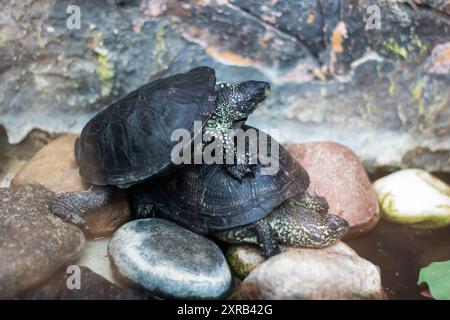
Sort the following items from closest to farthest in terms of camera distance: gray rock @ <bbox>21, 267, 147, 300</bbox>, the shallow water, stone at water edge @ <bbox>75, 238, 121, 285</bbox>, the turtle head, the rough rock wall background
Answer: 1. gray rock @ <bbox>21, 267, 147, 300</bbox>
2. stone at water edge @ <bbox>75, 238, 121, 285</bbox>
3. the shallow water
4. the turtle head
5. the rough rock wall background

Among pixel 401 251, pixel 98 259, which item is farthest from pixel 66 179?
pixel 401 251

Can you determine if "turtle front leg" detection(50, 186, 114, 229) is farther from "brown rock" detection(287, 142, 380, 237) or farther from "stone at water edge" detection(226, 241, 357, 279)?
"brown rock" detection(287, 142, 380, 237)

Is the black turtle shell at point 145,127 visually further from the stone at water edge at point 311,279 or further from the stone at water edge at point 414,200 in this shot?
the stone at water edge at point 414,200

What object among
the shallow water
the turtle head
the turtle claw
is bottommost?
the shallow water

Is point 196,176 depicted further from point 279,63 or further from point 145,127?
point 279,63

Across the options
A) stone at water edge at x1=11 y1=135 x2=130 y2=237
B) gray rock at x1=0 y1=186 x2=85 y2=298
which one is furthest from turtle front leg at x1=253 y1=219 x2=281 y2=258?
gray rock at x1=0 y1=186 x2=85 y2=298

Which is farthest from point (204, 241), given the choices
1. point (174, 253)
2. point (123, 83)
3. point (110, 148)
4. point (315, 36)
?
point (315, 36)
